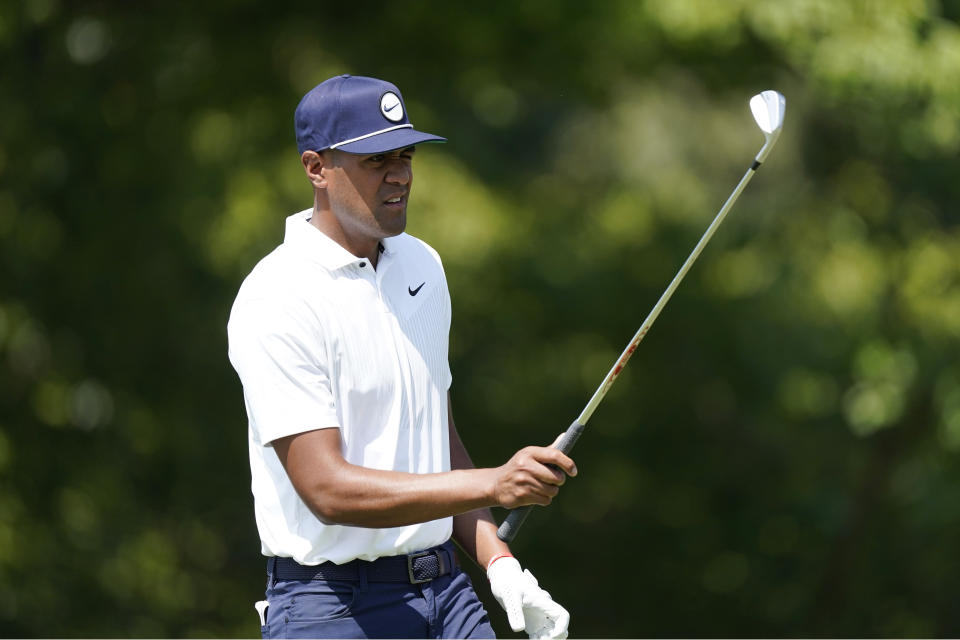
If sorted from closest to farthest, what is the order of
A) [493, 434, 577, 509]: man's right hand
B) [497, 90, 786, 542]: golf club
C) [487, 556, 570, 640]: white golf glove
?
[493, 434, 577, 509]: man's right hand < [497, 90, 786, 542]: golf club < [487, 556, 570, 640]: white golf glove

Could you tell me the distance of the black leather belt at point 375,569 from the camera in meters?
2.85

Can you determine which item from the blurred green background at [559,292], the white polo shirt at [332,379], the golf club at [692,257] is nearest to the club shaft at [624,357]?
the golf club at [692,257]

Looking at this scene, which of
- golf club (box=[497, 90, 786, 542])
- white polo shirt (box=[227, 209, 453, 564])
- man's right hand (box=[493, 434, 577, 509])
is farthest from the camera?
golf club (box=[497, 90, 786, 542])

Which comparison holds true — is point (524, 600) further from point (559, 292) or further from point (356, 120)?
point (559, 292)

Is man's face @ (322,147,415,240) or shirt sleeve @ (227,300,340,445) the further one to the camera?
man's face @ (322,147,415,240)

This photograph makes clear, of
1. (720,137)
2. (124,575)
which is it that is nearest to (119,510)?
(124,575)

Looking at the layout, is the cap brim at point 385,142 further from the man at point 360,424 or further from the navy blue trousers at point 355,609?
the navy blue trousers at point 355,609

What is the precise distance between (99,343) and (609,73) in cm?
363

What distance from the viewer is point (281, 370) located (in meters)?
2.74

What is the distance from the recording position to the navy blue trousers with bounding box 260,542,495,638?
2828 mm

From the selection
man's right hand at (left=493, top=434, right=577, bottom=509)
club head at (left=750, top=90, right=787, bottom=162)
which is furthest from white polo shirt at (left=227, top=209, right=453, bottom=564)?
club head at (left=750, top=90, right=787, bottom=162)

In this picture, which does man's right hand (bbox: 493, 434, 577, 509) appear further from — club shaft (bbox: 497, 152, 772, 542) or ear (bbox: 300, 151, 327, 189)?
ear (bbox: 300, 151, 327, 189)

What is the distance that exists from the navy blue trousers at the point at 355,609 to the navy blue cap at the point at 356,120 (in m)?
0.86

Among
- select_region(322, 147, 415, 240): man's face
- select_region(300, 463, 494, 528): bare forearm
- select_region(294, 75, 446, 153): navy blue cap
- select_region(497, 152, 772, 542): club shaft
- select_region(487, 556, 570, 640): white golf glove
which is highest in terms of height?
select_region(294, 75, 446, 153): navy blue cap
